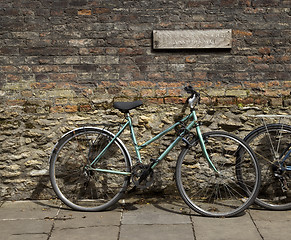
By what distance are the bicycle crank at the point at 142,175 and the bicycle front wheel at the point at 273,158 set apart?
1047mm

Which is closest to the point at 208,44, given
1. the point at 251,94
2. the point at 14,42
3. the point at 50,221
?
the point at 251,94

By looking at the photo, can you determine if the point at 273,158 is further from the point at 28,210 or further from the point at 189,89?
the point at 28,210

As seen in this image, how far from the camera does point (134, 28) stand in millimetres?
4578

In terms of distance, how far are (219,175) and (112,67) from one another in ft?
5.18

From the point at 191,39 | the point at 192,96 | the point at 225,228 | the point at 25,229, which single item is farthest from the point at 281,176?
the point at 25,229

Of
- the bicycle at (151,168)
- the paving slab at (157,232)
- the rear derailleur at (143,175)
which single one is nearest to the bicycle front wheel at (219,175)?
the bicycle at (151,168)

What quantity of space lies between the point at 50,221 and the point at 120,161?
0.98 meters

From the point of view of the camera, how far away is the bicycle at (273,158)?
439 centimetres

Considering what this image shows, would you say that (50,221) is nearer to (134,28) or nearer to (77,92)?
(77,92)

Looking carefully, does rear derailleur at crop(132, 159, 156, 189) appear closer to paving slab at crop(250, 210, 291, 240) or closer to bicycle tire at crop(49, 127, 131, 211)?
bicycle tire at crop(49, 127, 131, 211)

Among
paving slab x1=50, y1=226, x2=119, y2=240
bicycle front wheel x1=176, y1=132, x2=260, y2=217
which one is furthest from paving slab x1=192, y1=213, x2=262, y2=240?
paving slab x1=50, y1=226, x2=119, y2=240

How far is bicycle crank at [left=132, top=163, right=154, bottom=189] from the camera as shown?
4266 millimetres

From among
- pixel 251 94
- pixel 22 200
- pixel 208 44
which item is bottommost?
pixel 22 200

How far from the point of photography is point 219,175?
14.0ft
